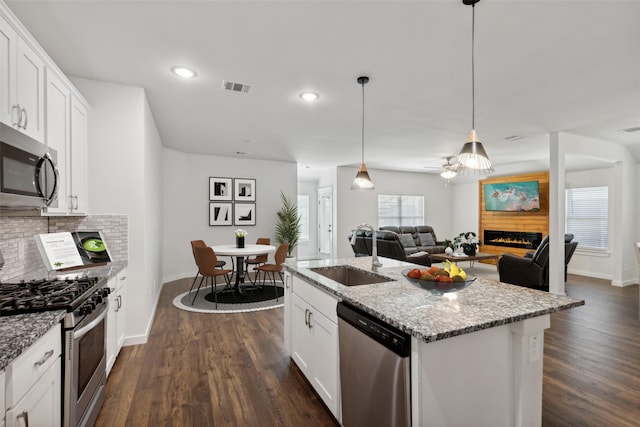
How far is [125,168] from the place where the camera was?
3.05 m

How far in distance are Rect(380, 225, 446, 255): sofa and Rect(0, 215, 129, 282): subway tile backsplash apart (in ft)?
20.3

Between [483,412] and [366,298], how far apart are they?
74cm

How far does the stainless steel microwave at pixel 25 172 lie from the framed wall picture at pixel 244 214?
15.5ft

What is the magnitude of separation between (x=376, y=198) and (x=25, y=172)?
775 cm

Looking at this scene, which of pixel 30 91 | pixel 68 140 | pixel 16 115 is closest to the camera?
pixel 16 115

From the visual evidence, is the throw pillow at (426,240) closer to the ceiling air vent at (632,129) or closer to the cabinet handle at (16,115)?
the ceiling air vent at (632,129)

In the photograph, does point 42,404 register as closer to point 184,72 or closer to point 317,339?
point 317,339

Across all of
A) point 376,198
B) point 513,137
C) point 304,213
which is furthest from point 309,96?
point 304,213

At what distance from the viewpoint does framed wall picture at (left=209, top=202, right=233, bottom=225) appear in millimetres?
6652

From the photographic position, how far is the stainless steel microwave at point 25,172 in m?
1.59

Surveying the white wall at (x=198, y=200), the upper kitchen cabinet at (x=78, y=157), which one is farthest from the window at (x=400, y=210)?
the upper kitchen cabinet at (x=78, y=157)

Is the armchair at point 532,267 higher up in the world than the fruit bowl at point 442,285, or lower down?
lower down

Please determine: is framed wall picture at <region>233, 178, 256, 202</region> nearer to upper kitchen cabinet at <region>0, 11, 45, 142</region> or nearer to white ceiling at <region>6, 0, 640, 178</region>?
white ceiling at <region>6, 0, 640, 178</region>

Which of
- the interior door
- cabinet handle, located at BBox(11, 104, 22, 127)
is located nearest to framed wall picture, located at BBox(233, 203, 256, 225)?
the interior door
